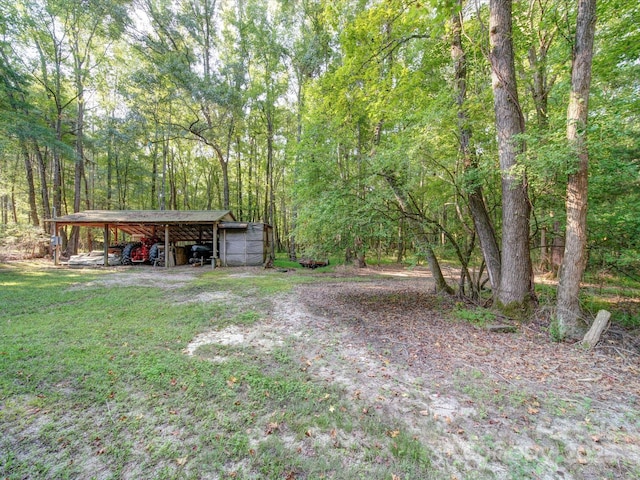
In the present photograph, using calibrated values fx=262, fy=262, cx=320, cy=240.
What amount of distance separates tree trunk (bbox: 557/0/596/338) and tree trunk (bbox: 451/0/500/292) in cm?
144

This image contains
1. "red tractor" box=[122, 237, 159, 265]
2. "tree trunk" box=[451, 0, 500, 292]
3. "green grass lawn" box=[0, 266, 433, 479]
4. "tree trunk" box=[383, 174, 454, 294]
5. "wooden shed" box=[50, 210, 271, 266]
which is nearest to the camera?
"green grass lawn" box=[0, 266, 433, 479]

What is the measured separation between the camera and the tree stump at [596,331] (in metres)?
3.92

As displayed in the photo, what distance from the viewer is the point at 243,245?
50.9 feet

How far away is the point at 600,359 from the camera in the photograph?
3621 mm

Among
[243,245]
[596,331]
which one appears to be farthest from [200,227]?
[596,331]

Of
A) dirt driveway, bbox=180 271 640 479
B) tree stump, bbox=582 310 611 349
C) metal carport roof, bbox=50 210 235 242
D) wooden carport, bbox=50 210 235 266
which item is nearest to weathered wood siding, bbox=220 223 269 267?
wooden carport, bbox=50 210 235 266

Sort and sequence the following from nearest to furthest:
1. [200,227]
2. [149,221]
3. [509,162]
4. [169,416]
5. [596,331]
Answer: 1. [169,416]
2. [596,331]
3. [509,162]
4. [149,221]
5. [200,227]

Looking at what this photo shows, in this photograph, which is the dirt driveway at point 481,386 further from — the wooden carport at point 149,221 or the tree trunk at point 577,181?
the wooden carport at point 149,221

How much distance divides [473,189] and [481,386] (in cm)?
406

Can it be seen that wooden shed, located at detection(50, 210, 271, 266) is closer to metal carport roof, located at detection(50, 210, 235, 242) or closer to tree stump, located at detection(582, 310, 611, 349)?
metal carport roof, located at detection(50, 210, 235, 242)

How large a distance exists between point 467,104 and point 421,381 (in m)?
5.40

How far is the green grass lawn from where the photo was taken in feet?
6.50

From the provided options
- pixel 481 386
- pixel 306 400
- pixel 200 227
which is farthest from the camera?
pixel 200 227

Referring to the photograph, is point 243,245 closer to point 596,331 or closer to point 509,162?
point 509,162
